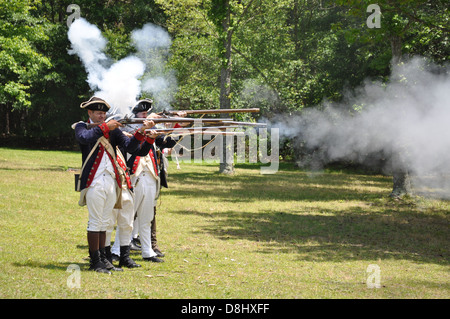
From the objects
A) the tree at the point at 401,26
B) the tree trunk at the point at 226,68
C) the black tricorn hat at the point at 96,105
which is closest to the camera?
the black tricorn hat at the point at 96,105

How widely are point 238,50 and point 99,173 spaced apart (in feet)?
91.7

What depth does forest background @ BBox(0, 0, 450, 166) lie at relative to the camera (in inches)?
953

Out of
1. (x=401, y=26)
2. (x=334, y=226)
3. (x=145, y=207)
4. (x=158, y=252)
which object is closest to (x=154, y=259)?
(x=158, y=252)

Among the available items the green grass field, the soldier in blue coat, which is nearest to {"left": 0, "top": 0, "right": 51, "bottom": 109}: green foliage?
the green grass field

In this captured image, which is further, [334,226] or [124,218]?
[334,226]

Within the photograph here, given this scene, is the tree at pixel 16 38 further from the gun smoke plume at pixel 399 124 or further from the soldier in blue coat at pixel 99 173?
the soldier in blue coat at pixel 99 173

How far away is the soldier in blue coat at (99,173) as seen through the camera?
25.6 ft

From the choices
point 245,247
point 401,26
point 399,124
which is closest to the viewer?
point 245,247

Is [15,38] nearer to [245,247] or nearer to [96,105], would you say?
[245,247]

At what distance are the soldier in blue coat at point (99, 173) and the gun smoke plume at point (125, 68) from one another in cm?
176

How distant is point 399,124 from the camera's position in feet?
63.4

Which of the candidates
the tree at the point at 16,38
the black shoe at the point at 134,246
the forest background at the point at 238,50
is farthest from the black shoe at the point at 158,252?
the tree at the point at 16,38

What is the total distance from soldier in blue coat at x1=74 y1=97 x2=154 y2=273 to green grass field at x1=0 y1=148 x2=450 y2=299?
0.52 m
